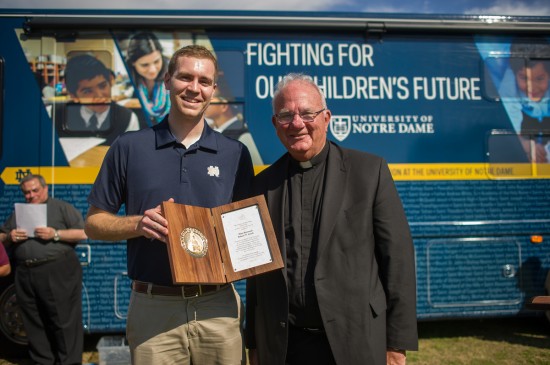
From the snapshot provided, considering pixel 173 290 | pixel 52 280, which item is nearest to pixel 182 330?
pixel 173 290

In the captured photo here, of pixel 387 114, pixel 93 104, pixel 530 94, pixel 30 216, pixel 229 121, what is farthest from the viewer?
pixel 530 94

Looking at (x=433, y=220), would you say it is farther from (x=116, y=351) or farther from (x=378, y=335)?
(x=116, y=351)

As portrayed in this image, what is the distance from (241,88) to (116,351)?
2701mm

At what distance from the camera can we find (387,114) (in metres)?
4.40

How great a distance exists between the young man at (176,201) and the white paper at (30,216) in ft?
7.65

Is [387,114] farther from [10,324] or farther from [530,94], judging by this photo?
[10,324]

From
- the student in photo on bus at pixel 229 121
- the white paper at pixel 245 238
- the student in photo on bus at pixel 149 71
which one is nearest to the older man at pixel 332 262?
the white paper at pixel 245 238

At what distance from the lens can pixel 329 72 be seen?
14.4 feet

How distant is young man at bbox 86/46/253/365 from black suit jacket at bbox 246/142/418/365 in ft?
0.85

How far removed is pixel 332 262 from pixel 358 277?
0.41 ft

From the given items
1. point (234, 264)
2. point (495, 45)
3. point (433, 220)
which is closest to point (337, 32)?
point (495, 45)

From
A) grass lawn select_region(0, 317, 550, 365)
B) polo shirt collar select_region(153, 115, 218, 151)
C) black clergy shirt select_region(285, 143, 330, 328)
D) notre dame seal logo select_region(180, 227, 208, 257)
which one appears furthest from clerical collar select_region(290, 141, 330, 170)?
grass lawn select_region(0, 317, 550, 365)

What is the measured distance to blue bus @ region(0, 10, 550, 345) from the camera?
Result: 4180mm

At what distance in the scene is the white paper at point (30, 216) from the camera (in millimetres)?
4004
